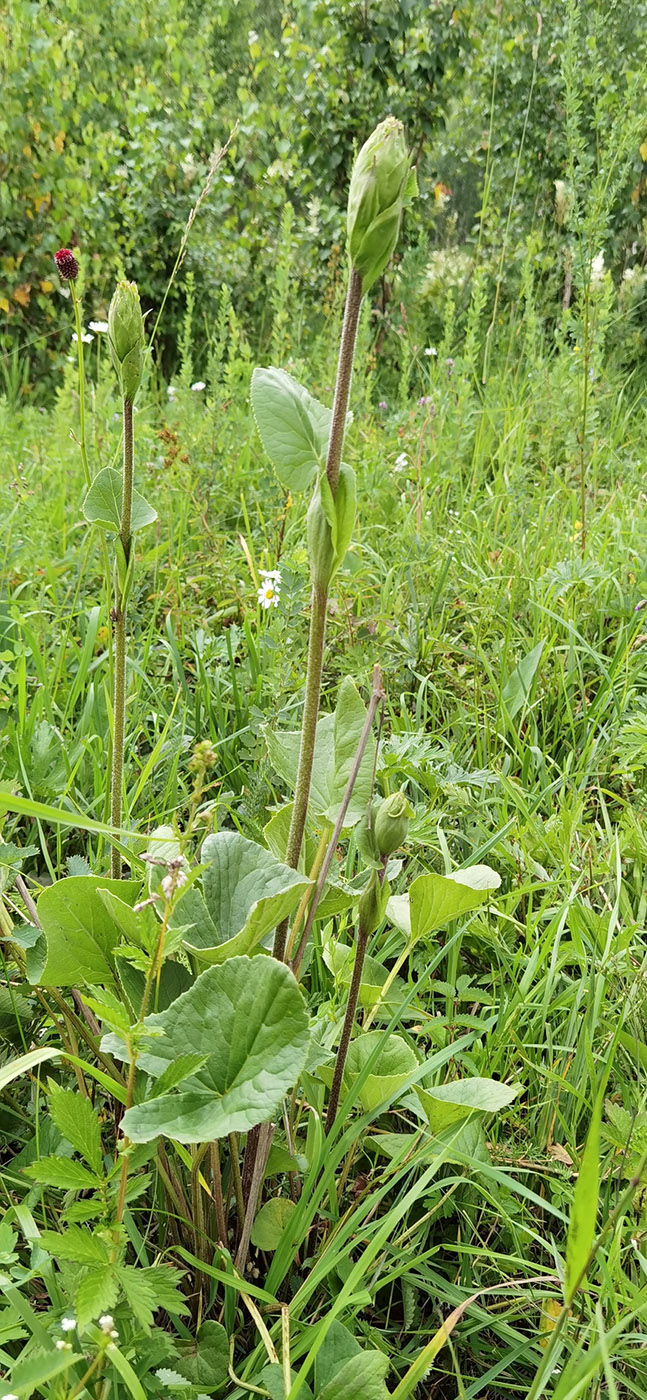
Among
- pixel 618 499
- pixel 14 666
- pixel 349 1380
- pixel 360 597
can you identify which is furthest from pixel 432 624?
pixel 349 1380

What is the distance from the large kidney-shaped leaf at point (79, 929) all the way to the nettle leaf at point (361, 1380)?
0.34 meters

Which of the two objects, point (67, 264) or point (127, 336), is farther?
point (67, 264)

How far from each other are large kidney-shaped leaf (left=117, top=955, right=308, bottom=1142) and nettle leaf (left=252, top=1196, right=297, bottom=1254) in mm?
202

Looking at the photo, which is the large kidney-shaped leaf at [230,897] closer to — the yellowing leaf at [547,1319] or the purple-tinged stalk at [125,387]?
the purple-tinged stalk at [125,387]

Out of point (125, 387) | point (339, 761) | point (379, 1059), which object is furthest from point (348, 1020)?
point (125, 387)

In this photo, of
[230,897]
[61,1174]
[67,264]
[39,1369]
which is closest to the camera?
[39,1369]

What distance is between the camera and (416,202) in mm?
4902

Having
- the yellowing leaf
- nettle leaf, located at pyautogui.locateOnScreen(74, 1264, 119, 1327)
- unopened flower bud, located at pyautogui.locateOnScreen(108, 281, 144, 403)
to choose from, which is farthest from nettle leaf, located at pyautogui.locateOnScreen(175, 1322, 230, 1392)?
unopened flower bud, located at pyautogui.locateOnScreen(108, 281, 144, 403)

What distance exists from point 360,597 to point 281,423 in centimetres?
119

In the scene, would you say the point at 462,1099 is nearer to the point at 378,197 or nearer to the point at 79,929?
the point at 79,929

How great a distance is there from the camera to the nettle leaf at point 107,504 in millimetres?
787

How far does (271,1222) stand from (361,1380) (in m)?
0.14

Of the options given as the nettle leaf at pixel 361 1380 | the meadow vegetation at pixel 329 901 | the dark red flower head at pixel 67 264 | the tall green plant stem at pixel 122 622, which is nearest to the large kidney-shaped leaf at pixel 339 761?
the meadow vegetation at pixel 329 901

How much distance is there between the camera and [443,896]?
2.66 ft
